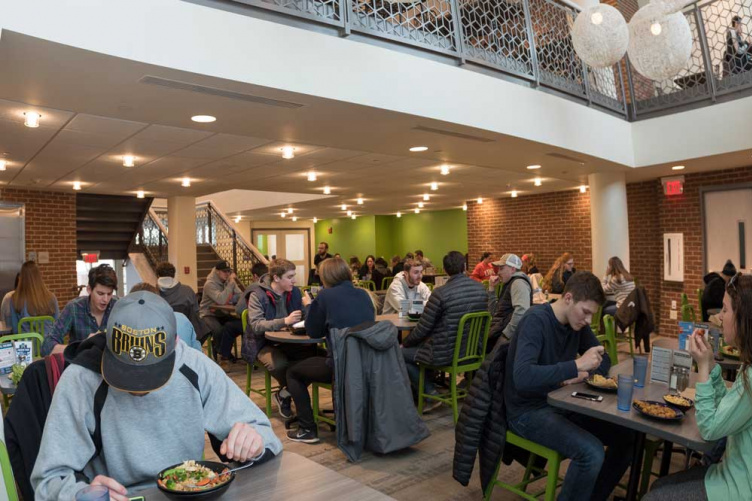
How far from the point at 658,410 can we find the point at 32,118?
16.3 ft

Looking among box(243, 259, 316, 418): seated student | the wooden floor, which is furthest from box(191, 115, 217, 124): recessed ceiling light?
the wooden floor

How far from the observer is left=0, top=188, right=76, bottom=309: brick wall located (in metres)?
9.45

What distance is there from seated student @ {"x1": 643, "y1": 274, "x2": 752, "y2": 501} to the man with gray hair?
9.22 ft

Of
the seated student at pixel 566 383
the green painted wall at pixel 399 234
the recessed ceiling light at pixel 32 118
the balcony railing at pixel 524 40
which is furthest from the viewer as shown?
the green painted wall at pixel 399 234

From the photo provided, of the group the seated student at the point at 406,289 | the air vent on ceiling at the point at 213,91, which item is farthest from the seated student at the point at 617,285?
the air vent on ceiling at the point at 213,91

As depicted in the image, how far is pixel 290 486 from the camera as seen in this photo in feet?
5.28

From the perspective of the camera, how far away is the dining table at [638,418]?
2143mm

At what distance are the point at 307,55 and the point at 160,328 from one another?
9.18ft

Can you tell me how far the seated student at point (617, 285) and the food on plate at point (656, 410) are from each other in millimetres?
5083

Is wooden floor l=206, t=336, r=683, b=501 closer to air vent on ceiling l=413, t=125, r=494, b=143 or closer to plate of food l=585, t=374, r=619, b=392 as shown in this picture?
plate of food l=585, t=374, r=619, b=392

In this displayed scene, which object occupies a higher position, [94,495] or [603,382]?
[94,495]

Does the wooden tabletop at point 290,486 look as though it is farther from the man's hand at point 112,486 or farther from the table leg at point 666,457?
the table leg at point 666,457

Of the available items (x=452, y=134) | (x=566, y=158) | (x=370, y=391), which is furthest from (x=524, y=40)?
(x=370, y=391)

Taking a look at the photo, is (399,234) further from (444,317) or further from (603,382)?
(603,382)
